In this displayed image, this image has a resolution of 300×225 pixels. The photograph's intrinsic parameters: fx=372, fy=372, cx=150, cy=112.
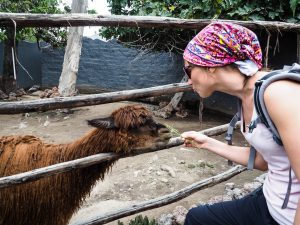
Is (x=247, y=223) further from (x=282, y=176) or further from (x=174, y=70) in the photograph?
(x=174, y=70)

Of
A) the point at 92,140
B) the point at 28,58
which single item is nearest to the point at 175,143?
the point at 92,140

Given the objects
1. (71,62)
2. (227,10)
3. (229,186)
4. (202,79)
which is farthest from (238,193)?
(71,62)

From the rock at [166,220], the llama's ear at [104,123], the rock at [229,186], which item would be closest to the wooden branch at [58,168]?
the llama's ear at [104,123]

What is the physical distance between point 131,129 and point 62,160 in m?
0.62

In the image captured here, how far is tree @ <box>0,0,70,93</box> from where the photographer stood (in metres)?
11.2

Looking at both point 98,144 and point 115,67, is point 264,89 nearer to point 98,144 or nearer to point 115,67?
point 98,144

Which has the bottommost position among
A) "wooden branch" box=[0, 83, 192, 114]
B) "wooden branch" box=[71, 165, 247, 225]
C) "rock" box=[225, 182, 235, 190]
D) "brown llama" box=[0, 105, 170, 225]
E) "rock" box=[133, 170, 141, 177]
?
"rock" box=[133, 170, 141, 177]

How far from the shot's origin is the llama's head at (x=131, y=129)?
9.11 feet

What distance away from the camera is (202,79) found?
1732 millimetres

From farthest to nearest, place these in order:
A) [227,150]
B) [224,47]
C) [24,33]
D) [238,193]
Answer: [24,33], [238,193], [227,150], [224,47]

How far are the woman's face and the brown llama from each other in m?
1.08

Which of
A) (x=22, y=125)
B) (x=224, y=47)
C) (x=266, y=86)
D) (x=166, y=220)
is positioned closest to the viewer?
(x=266, y=86)

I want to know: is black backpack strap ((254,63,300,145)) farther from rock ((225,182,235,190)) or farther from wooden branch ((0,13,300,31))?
rock ((225,182,235,190))

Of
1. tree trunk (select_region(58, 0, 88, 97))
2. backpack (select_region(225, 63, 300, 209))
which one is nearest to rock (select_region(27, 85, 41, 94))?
tree trunk (select_region(58, 0, 88, 97))
